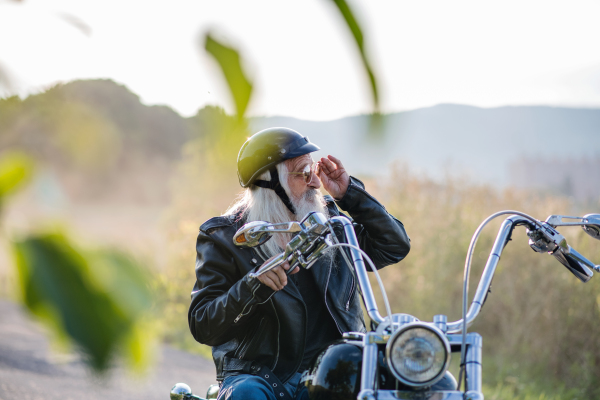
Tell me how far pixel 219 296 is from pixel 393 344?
3.23 feet

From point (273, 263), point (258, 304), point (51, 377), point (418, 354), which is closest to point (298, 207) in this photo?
point (258, 304)

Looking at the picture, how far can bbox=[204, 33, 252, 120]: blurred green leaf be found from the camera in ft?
1.04

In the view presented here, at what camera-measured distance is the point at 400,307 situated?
598cm

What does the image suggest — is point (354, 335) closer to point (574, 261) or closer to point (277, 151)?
point (574, 261)

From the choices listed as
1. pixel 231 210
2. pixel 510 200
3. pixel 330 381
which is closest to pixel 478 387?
pixel 330 381

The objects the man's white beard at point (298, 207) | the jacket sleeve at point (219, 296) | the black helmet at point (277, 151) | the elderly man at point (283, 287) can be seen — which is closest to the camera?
the jacket sleeve at point (219, 296)

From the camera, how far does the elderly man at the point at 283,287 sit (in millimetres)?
2094

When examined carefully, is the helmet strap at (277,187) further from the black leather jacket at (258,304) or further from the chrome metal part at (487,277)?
the chrome metal part at (487,277)

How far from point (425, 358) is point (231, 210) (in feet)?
5.05

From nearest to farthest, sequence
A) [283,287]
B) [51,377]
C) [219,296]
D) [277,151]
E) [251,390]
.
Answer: [251,390] → [283,287] → [219,296] → [277,151] → [51,377]

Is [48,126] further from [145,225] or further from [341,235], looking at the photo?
[341,235]

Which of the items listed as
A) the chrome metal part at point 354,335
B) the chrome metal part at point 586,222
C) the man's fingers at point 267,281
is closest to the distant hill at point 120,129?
the chrome metal part at point 354,335

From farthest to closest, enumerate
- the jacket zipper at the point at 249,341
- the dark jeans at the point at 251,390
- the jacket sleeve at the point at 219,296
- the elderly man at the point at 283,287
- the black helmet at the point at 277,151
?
the black helmet at the point at 277,151 < the jacket zipper at the point at 249,341 < the elderly man at the point at 283,287 < the jacket sleeve at the point at 219,296 < the dark jeans at the point at 251,390

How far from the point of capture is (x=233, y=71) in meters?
0.33
